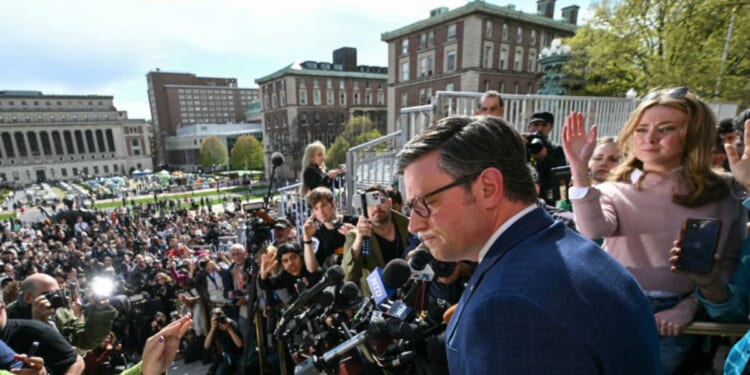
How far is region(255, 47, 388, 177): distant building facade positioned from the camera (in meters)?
58.3

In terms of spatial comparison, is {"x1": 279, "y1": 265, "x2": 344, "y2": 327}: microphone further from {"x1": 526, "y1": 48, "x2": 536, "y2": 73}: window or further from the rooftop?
{"x1": 526, "y1": 48, "x2": 536, "y2": 73}: window

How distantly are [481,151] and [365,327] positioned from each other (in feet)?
5.57

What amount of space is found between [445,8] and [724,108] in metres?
36.7

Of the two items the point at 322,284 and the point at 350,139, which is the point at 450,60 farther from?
the point at 322,284

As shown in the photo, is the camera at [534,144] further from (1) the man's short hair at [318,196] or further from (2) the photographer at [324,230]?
(1) the man's short hair at [318,196]

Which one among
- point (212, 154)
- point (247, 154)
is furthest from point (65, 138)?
point (247, 154)

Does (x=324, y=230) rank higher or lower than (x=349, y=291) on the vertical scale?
lower

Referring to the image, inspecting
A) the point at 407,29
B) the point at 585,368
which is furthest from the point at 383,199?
the point at 407,29

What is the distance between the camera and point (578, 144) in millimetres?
1946

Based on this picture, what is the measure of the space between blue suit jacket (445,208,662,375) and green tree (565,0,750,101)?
392 inches

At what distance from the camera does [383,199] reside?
10.9 ft

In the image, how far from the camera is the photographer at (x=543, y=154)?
12.0 ft

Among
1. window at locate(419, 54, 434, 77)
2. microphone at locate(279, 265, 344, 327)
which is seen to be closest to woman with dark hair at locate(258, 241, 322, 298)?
microphone at locate(279, 265, 344, 327)

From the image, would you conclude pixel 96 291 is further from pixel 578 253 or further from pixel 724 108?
pixel 724 108
